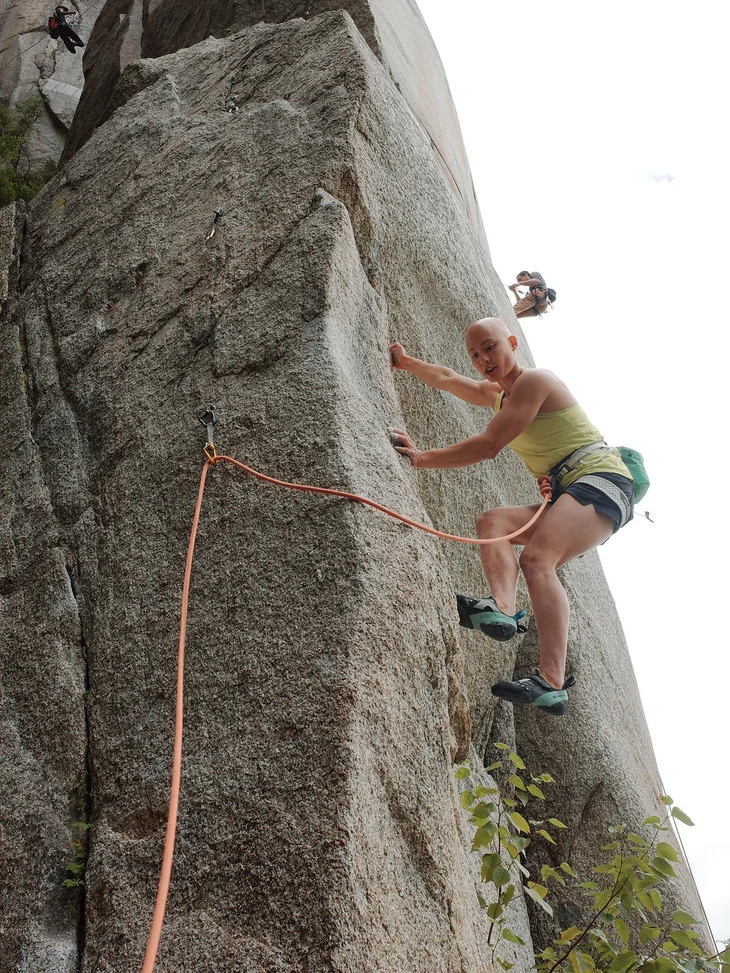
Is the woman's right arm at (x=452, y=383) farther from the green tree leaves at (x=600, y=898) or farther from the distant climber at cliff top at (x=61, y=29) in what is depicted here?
the distant climber at cliff top at (x=61, y=29)

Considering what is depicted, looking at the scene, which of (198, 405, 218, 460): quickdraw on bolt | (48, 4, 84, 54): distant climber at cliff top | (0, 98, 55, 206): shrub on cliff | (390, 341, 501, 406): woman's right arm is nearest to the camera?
(198, 405, 218, 460): quickdraw on bolt

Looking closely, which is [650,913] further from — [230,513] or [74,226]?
[74,226]

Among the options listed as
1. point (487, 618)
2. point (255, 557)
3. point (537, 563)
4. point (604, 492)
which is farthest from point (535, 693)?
point (255, 557)

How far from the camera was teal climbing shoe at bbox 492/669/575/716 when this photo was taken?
3.66 meters

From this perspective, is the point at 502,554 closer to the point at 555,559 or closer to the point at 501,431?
the point at 555,559

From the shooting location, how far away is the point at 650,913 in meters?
4.48

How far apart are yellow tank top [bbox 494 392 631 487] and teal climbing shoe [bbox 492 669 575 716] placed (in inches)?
37.8

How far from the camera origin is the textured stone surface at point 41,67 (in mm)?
8805

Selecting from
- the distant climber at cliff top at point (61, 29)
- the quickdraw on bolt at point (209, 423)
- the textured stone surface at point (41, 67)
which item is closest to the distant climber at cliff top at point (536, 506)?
the quickdraw on bolt at point (209, 423)

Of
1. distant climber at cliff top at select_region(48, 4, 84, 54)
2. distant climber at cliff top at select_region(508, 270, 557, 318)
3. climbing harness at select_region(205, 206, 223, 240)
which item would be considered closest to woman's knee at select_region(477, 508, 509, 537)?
climbing harness at select_region(205, 206, 223, 240)

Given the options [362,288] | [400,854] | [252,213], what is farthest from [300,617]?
[252,213]

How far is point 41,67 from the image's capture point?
1093 centimetres

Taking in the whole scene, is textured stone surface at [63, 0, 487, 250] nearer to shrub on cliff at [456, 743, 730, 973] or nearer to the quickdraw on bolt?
the quickdraw on bolt

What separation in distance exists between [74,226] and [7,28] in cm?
919
